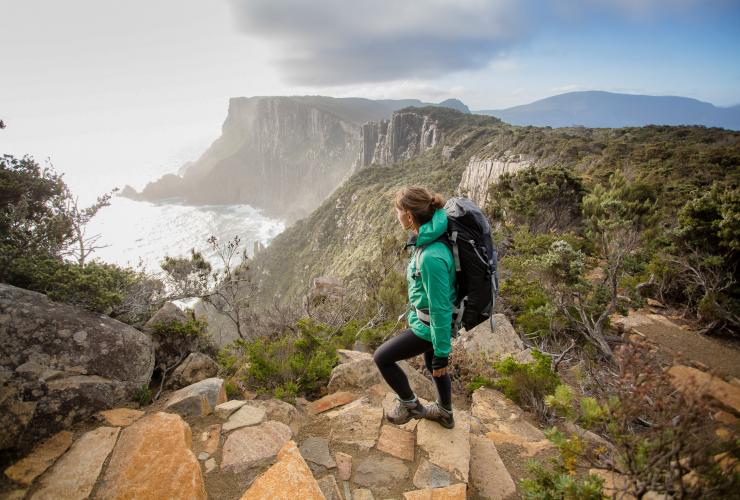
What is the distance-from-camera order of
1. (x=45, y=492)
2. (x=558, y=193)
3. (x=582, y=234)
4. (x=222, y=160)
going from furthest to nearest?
(x=222, y=160) < (x=558, y=193) < (x=582, y=234) < (x=45, y=492)

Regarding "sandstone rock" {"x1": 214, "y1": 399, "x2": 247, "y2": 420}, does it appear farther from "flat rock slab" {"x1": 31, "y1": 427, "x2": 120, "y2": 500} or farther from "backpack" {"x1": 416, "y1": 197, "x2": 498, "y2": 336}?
"backpack" {"x1": 416, "y1": 197, "x2": 498, "y2": 336}

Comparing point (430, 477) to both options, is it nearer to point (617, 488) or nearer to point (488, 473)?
point (488, 473)

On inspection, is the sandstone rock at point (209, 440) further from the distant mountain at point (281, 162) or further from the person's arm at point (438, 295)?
the distant mountain at point (281, 162)

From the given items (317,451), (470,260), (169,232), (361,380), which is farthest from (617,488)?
(169,232)

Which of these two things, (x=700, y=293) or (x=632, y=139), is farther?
(x=632, y=139)

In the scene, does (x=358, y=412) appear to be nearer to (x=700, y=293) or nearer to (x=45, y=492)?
(x=45, y=492)

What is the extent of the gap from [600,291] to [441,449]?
5.98 meters

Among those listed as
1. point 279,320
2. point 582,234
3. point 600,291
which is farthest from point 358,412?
point 582,234

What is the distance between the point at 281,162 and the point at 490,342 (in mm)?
183671

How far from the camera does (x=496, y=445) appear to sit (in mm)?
2996

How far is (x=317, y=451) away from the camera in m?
2.78

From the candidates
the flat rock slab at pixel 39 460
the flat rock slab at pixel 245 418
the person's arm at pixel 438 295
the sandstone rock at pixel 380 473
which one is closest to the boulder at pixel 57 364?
the flat rock slab at pixel 39 460

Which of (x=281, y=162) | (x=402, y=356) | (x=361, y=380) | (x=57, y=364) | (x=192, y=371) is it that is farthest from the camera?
(x=281, y=162)

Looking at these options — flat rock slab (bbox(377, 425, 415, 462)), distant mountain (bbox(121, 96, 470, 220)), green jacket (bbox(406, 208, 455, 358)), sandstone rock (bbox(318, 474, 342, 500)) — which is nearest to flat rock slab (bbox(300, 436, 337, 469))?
sandstone rock (bbox(318, 474, 342, 500))
